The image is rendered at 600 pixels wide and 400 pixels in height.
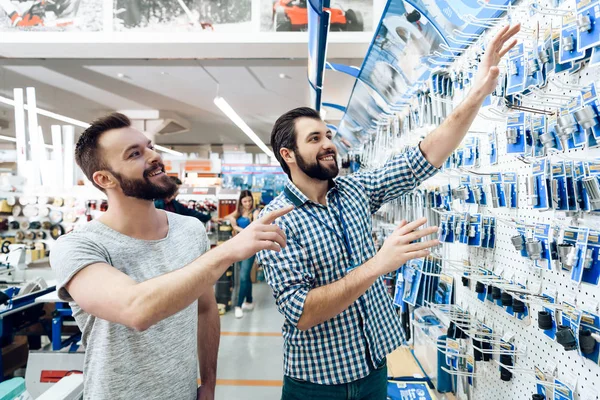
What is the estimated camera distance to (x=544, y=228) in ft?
3.99

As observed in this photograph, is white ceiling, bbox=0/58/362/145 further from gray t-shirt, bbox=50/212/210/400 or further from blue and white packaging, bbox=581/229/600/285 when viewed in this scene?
blue and white packaging, bbox=581/229/600/285

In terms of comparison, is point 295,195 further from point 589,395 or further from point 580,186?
point 589,395

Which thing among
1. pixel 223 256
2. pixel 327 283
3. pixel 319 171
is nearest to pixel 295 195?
pixel 319 171

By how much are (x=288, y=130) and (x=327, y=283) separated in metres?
0.72

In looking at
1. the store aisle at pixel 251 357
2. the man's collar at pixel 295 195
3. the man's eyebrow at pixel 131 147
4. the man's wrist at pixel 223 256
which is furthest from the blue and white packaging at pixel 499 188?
the store aisle at pixel 251 357

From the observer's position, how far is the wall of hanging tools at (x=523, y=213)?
41.2 inches

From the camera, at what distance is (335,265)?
1.49 m

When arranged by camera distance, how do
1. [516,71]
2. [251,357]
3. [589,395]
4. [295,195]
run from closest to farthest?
[589,395] < [516,71] < [295,195] < [251,357]

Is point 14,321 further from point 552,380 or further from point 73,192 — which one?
point 552,380

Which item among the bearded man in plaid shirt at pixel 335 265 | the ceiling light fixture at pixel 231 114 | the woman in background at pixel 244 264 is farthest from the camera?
the ceiling light fixture at pixel 231 114

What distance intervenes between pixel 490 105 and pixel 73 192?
663 cm

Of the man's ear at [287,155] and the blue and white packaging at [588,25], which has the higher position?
the blue and white packaging at [588,25]

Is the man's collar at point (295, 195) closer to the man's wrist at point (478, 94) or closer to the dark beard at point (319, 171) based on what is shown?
the dark beard at point (319, 171)

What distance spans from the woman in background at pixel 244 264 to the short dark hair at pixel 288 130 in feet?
12.4
